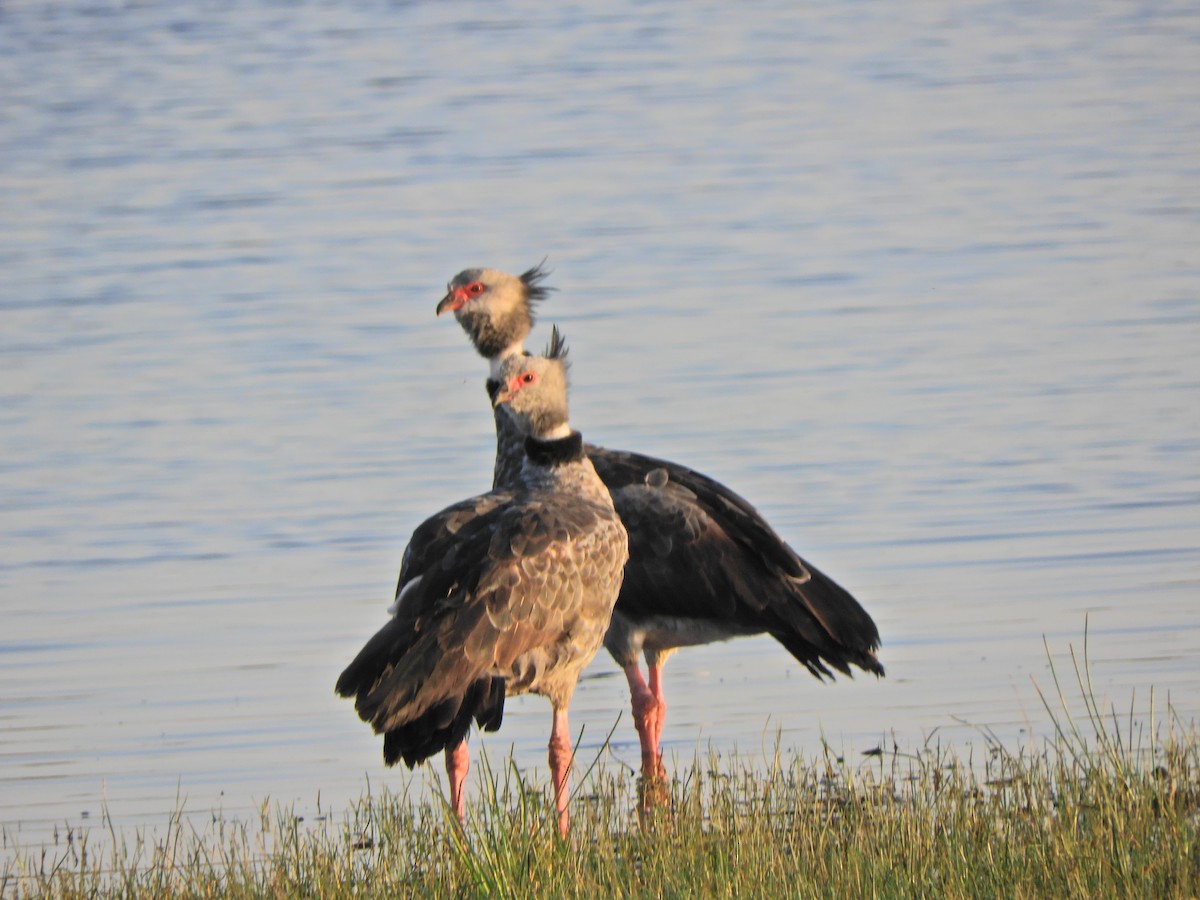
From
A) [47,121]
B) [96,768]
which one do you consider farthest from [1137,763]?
[47,121]

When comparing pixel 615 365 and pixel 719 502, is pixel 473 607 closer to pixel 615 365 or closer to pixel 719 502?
pixel 719 502

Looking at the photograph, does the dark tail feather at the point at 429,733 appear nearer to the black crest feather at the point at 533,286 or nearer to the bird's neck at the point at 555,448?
the bird's neck at the point at 555,448

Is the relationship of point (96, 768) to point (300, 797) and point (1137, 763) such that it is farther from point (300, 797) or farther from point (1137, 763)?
point (1137, 763)

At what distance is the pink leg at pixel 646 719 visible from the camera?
8250 mm

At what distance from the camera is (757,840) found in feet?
20.9

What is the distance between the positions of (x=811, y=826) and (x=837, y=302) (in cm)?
883

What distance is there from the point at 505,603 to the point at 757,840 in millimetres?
1109

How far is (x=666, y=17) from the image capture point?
2995cm

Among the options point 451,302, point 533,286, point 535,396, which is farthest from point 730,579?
point 533,286

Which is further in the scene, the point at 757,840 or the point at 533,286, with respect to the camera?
the point at 533,286

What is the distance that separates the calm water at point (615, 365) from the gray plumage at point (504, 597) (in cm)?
138

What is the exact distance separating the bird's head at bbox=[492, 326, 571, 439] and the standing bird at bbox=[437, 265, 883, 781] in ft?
1.29

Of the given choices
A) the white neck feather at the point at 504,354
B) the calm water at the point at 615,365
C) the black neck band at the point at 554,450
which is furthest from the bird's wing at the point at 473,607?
the white neck feather at the point at 504,354

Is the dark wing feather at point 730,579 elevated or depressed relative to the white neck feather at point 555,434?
depressed
